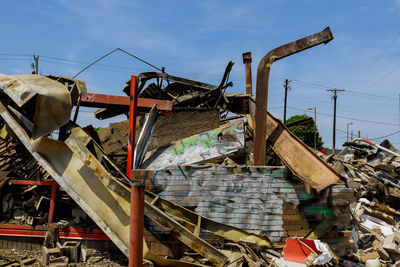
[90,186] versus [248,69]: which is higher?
[248,69]

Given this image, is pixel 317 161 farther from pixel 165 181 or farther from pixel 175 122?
pixel 175 122

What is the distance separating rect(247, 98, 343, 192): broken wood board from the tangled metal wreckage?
0.07 ft

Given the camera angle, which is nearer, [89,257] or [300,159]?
[89,257]

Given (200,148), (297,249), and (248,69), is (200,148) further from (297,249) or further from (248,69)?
(248,69)

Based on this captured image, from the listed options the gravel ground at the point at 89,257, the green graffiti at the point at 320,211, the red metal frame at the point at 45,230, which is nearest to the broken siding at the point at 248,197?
the green graffiti at the point at 320,211

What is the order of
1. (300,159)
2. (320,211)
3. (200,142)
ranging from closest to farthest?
1. (320,211)
2. (300,159)
3. (200,142)

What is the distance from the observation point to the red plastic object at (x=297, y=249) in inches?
236

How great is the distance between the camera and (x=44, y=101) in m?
6.07

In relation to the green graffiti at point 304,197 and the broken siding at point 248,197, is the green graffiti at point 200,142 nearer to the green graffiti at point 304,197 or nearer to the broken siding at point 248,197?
the broken siding at point 248,197

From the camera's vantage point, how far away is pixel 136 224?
4.58 m

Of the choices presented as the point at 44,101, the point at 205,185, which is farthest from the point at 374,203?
the point at 44,101

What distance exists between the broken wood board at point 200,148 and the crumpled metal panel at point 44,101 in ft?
7.02

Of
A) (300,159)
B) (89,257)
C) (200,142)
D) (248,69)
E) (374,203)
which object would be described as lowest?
(89,257)

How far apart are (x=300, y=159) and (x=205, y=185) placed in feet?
6.75
